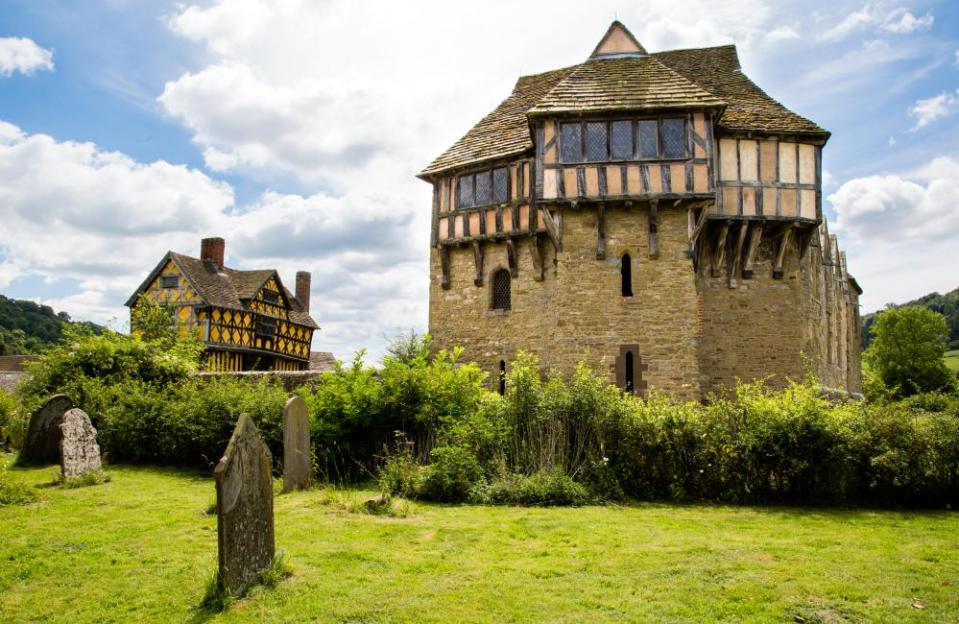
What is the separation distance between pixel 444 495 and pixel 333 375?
4.23 metres

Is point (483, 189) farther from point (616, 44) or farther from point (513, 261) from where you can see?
point (616, 44)

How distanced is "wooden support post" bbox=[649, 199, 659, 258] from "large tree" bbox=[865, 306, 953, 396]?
31078mm

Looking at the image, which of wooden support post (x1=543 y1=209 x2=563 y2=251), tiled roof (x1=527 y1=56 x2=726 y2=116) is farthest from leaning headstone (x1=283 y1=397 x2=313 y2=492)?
tiled roof (x1=527 y1=56 x2=726 y2=116)

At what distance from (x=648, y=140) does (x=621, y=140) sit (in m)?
0.69

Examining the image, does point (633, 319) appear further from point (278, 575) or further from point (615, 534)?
point (278, 575)

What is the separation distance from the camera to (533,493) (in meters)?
11.0

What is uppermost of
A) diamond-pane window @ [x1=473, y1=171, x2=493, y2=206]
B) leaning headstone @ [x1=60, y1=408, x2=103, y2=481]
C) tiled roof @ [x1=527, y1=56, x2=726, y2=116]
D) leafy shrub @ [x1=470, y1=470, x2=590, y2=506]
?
tiled roof @ [x1=527, y1=56, x2=726, y2=116]

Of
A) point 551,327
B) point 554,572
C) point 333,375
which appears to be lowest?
point 554,572

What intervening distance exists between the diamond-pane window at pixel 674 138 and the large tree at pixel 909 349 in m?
31.4

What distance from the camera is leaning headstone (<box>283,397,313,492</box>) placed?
11.6 m

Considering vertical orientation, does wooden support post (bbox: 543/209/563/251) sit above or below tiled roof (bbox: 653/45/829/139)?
below

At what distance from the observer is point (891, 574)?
704cm

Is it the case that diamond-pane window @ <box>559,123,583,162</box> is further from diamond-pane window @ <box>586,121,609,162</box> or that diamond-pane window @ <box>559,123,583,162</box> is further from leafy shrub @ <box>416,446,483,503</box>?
leafy shrub @ <box>416,446,483,503</box>

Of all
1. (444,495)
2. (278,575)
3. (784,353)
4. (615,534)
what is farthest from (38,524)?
(784,353)
